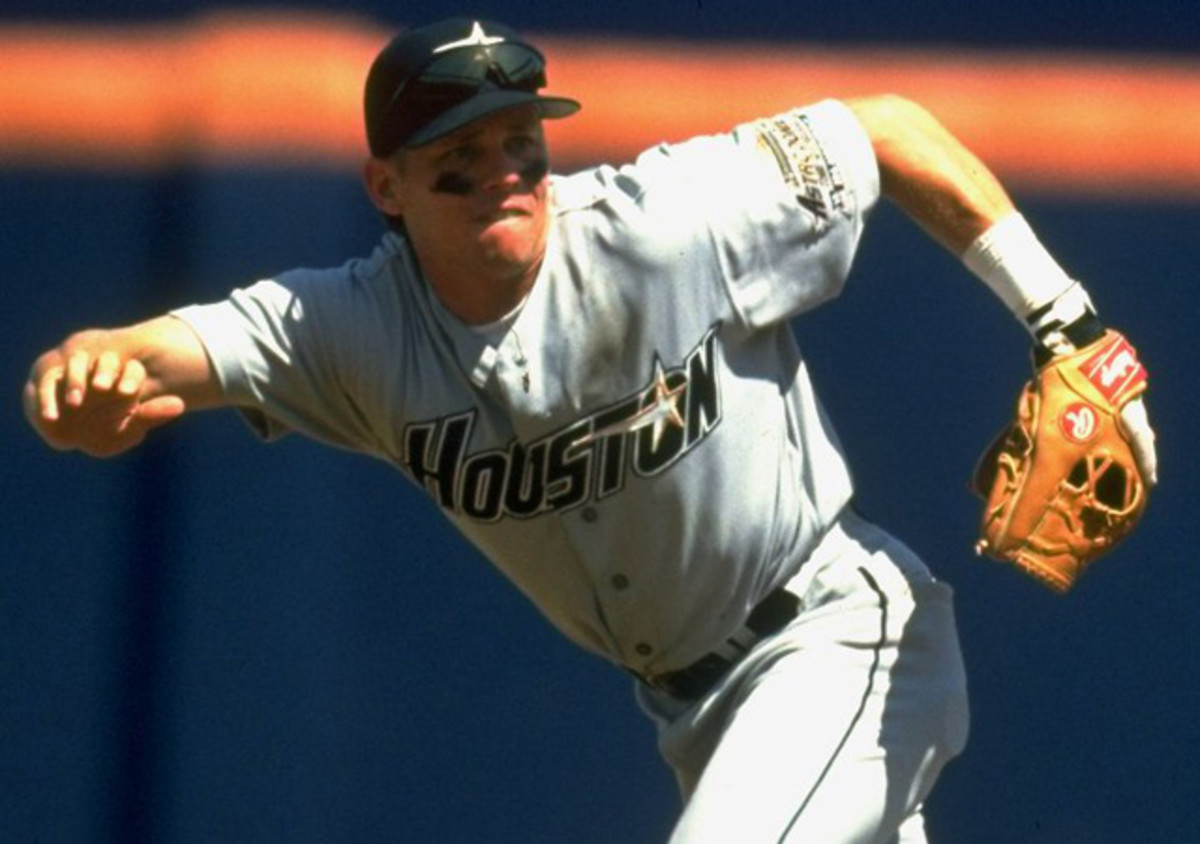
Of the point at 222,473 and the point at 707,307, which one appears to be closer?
the point at 707,307

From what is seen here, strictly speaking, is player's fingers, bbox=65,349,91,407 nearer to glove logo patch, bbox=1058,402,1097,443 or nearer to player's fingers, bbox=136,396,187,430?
player's fingers, bbox=136,396,187,430

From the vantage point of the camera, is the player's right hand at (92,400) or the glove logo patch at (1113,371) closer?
the player's right hand at (92,400)

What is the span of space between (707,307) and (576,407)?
0.61 ft

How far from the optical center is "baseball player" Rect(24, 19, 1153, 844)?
3.74 m

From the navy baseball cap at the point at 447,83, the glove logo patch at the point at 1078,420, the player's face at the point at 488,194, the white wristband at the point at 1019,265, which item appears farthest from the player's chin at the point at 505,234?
the glove logo patch at the point at 1078,420

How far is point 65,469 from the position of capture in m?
4.73

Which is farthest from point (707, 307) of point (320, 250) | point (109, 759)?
point (109, 759)

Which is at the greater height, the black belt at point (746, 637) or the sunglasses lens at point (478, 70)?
the sunglasses lens at point (478, 70)

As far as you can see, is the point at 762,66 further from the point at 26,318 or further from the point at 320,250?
the point at 26,318

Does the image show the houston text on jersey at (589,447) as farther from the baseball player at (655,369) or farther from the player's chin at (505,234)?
the player's chin at (505,234)

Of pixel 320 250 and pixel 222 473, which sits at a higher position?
pixel 320 250

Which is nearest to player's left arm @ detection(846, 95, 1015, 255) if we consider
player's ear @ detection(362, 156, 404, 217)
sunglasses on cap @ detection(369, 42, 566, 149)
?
sunglasses on cap @ detection(369, 42, 566, 149)

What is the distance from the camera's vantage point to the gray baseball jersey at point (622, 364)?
3766 millimetres

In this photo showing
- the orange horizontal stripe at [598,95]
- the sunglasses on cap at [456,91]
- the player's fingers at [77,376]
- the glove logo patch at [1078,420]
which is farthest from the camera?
the orange horizontal stripe at [598,95]
